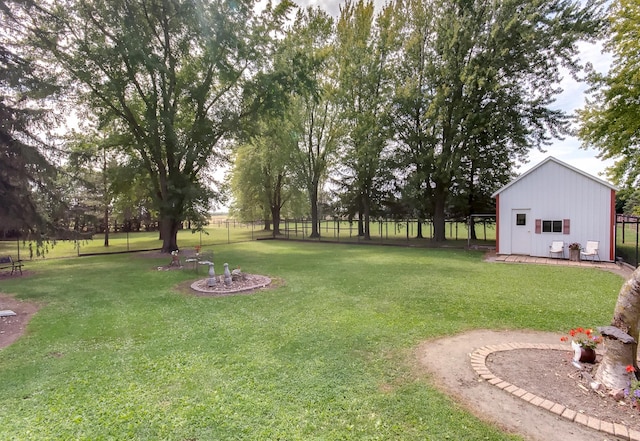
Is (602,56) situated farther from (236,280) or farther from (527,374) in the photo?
(236,280)

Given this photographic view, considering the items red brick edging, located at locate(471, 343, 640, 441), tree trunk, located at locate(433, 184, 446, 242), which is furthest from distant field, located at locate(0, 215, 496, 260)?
red brick edging, located at locate(471, 343, 640, 441)

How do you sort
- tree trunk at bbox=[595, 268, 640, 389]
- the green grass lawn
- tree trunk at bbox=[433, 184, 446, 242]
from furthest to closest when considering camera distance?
1. tree trunk at bbox=[433, 184, 446, 242]
2. tree trunk at bbox=[595, 268, 640, 389]
3. the green grass lawn

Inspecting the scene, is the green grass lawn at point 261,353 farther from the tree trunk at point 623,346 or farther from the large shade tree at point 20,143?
the large shade tree at point 20,143

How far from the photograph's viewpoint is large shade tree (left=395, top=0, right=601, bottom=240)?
13.9m

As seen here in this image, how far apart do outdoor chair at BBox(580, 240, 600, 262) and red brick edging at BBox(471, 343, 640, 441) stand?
9.75 metres

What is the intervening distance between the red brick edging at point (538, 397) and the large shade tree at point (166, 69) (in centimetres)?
1375

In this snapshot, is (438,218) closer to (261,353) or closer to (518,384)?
(518,384)

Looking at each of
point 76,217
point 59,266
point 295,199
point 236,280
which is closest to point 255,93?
point 76,217

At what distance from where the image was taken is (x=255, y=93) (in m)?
15.5

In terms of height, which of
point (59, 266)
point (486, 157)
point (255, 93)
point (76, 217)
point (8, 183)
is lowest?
point (59, 266)

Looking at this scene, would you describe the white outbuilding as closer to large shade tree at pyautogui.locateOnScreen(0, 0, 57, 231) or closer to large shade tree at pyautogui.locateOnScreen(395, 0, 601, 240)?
large shade tree at pyautogui.locateOnScreen(395, 0, 601, 240)

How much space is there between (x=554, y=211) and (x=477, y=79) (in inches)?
273

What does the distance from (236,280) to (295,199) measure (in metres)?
26.1

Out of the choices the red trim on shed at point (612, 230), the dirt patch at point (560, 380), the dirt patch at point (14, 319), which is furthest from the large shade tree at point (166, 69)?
the red trim on shed at point (612, 230)
